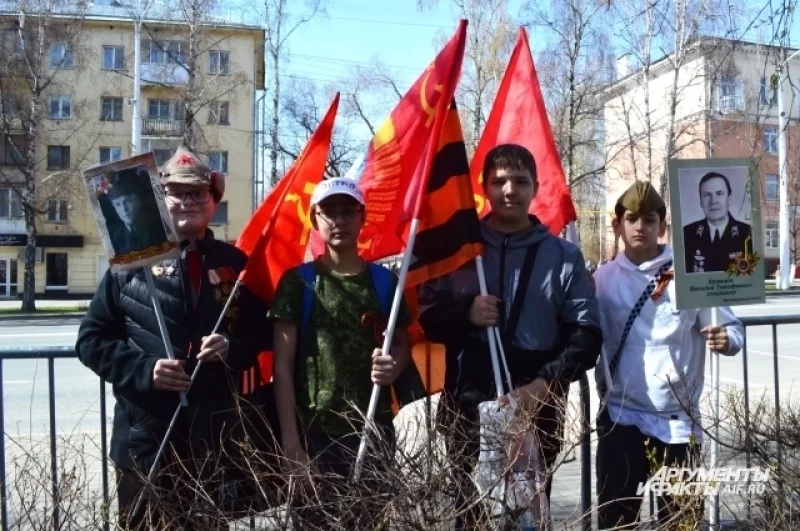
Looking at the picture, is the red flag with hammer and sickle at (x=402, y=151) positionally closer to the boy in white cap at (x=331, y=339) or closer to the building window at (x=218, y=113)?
the boy in white cap at (x=331, y=339)

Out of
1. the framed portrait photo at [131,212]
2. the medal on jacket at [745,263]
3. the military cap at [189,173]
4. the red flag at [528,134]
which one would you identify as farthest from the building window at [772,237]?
the framed portrait photo at [131,212]

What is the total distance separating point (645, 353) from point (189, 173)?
6.53ft

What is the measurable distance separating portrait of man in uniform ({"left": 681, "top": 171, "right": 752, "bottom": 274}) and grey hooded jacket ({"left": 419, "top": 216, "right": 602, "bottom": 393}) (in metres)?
0.56

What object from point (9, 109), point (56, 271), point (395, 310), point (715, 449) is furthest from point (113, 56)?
point (715, 449)

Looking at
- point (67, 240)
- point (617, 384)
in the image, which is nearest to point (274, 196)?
point (617, 384)

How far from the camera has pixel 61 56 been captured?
27922 millimetres

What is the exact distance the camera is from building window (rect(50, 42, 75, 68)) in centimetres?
2642

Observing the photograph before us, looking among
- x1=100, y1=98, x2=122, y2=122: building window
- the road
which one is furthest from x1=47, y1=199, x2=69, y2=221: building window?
the road

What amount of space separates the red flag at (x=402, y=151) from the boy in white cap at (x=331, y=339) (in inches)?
16.3

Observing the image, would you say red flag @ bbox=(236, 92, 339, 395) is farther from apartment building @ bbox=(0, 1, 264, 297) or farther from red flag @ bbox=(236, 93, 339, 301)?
apartment building @ bbox=(0, 1, 264, 297)

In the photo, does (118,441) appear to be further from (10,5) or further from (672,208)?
(10,5)

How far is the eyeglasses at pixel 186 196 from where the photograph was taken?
3.12 metres

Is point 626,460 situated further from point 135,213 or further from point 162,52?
point 162,52

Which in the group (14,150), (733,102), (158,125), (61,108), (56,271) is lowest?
(56,271)
